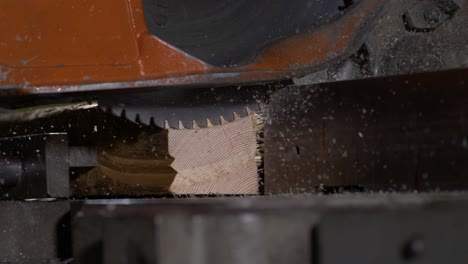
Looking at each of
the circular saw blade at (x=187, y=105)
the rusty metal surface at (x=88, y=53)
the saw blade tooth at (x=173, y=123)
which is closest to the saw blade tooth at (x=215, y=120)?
the circular saw blade at (x=187, y=105)

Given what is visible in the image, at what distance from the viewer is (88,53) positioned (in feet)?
4.67

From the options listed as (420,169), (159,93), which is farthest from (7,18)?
(420,169)

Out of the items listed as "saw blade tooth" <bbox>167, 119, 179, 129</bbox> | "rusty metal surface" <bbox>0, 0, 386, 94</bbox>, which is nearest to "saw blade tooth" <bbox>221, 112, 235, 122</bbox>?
"saw blade tooth" <bbox>167, 119, 179, 129</bbox>

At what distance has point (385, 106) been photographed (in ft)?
4.45

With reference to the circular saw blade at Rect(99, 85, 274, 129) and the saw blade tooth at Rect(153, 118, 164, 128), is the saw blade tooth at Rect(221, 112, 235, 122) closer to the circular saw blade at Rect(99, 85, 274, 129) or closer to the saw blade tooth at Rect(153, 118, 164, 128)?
the circular saw blade at Rect(99, 85, 274, 129)

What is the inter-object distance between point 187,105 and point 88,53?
0.37m

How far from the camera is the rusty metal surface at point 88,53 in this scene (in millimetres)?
1398

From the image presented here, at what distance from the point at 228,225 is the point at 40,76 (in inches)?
31.0

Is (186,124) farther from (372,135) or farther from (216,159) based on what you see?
(372,135)

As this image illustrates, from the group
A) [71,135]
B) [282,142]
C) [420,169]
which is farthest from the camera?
[71,135]

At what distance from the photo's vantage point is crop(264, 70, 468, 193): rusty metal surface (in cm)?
127

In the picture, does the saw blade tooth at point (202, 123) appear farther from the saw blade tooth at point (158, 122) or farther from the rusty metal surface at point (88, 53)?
the rusty metal surface at point (88, 53)

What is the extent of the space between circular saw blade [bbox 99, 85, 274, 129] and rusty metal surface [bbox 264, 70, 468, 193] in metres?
0.13

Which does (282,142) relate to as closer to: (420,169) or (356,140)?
Result: (356,140)
